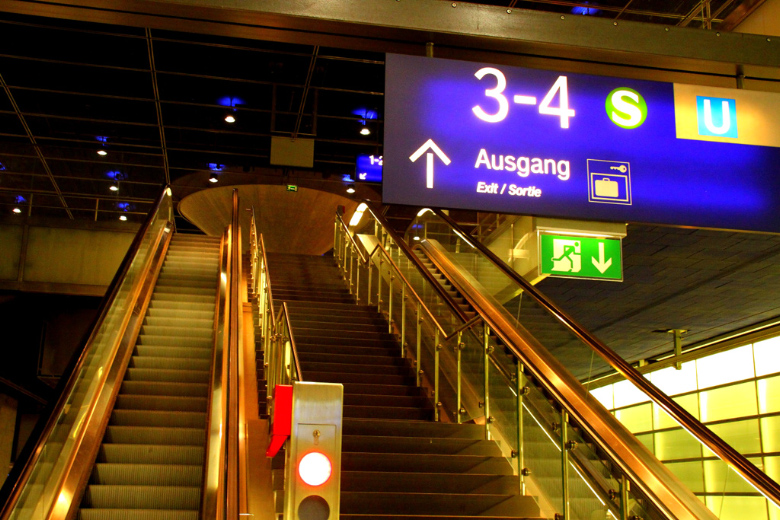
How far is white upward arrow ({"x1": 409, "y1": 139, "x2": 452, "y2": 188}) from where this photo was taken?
14.9ft

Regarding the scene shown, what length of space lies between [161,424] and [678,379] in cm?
1158

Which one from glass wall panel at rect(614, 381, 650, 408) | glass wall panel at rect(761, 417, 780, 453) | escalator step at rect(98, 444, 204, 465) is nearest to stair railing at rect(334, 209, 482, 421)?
escalator step at rect(98, 444, 204, 465)

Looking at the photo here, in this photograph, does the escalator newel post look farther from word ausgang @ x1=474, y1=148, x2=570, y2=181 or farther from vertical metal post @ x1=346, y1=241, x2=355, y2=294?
vertical metal post @ x1=346, y1=241, x2=355, y2=294

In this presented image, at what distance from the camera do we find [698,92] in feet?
17.1

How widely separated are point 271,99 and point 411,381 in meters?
8.29

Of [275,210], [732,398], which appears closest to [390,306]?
[732,398]

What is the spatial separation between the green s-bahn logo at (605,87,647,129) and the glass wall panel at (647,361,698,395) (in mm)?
10856

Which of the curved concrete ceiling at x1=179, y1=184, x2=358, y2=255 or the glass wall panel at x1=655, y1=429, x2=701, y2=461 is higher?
the curved concrete ceiling at x1=179, y1=184, x2=358, y2=255

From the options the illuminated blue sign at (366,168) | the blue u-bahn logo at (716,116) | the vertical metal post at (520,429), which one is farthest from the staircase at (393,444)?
the illuminated blue sign at (366,168)

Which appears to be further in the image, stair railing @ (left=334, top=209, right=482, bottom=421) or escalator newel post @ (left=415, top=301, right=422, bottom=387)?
escalator newel post @ (left=415, top=301, right=422, bottom=387)

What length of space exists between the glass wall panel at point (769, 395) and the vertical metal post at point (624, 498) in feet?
28.8

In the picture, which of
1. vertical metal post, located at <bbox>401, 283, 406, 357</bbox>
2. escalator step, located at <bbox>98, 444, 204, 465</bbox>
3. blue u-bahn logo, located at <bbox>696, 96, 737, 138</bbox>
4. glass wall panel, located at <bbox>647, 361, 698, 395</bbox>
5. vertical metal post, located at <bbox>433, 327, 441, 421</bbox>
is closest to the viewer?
blue u-bahn logo, located at <bbox>696, 96, 737, 138</bbox>

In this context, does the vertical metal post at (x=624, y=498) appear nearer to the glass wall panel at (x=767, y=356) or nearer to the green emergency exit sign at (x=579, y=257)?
the green emergency exit sign at (x=579, y=257)

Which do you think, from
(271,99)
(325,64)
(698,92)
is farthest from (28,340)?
(698,92)
